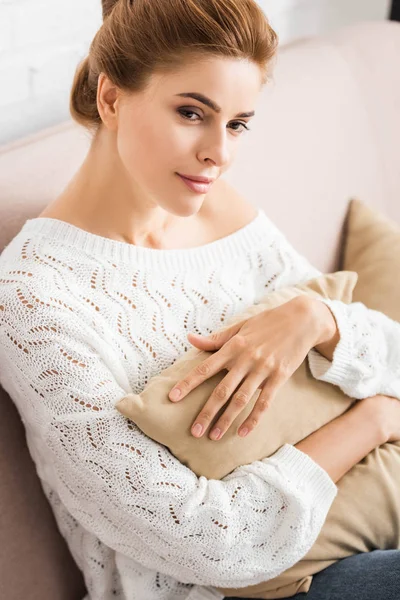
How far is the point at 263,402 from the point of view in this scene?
3.50 feet

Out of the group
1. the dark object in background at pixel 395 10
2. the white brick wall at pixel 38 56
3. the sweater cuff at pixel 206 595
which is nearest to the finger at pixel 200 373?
the sweater cuff at pixel 206 595

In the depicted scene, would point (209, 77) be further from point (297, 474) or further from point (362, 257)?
point (362, 257)

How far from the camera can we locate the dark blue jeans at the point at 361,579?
3.44 ft

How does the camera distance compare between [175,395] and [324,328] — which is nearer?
[175,395]

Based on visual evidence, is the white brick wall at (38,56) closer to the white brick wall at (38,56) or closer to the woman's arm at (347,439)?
the white brick wall at (38,56)

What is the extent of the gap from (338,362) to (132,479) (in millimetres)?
365

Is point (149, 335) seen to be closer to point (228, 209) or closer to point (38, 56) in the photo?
point (228, 209)

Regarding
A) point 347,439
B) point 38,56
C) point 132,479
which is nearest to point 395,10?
point 38,56

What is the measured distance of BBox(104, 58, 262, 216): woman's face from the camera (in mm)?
1034

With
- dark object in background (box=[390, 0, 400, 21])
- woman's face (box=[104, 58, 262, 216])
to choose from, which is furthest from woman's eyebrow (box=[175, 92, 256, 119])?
dark object in background (box=[390, 0, 400, 21])

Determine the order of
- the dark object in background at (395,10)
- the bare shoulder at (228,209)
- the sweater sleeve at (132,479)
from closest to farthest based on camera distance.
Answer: the sweater sleeve at (132,479), the bare shoulder at (228,209), the dark object in background at (395,10)

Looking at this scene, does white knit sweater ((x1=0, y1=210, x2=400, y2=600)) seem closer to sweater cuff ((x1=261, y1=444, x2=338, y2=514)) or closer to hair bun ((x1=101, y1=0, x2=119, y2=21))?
sweater cuff ((x1=261, y1=444, x2=338, y2=514))

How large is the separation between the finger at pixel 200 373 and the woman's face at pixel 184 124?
209 mm

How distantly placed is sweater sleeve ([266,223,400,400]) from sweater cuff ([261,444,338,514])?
132mm
